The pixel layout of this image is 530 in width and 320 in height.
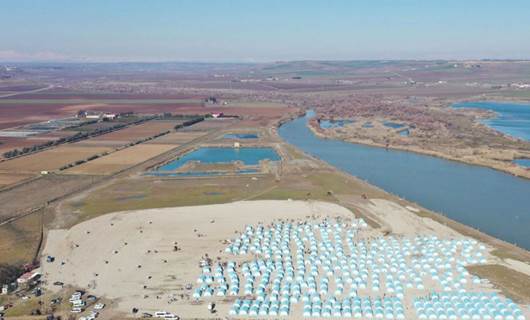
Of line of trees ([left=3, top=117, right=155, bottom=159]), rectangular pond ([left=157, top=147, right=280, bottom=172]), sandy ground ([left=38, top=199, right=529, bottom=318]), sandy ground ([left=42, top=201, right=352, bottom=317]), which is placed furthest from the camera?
line of trees ([left=3, top=117, right=155, bottom=159])

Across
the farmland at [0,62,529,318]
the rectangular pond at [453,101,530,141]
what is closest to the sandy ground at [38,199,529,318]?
the farmland at [0,62,529,318]

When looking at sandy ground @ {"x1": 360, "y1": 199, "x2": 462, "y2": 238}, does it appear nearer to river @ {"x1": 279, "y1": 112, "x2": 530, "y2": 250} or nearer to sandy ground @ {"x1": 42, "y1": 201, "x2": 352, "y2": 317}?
sandy ground @ {"x1": 42, "y1": 201, "x2": 352, "y2": 317}

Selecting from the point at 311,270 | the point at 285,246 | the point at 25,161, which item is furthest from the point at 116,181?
the point at 311,270

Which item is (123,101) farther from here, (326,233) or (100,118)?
(326,233)

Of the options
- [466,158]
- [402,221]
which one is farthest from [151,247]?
[466,158]

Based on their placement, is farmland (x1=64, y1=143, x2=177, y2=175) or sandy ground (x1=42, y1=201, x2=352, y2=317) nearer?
sandy ground (x1=42, y1=201, x2=352, y2=317)

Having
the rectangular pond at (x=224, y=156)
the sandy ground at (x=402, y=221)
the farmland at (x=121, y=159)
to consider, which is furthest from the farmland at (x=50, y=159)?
the sandy ground at (x=402, y=221)
